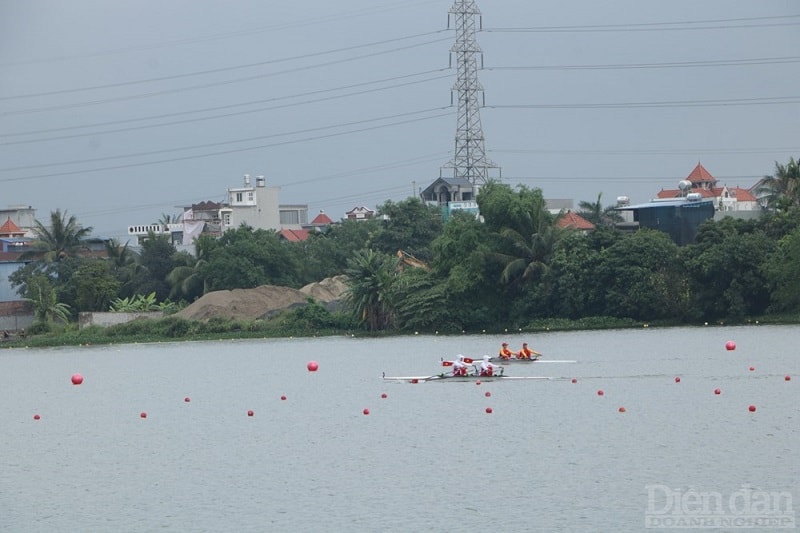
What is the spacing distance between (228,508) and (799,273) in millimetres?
33583

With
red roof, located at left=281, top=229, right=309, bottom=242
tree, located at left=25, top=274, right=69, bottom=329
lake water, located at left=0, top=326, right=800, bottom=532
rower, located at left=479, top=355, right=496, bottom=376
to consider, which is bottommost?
lake water, located at left=0, top=326, right=800, bottom=532

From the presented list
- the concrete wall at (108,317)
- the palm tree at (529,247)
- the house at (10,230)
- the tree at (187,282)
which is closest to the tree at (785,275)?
the palm tree at (529,247)

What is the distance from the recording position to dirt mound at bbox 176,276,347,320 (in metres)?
63.4

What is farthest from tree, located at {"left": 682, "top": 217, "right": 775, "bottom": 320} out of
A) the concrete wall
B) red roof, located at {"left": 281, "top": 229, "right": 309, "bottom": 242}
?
red roof, located at {"left": 281, "top": 229, "right": 309, "bottom": 242}

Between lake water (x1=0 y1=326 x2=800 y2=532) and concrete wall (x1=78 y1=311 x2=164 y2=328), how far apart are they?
81.8ft

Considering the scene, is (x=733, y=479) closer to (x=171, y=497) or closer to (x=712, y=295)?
(x=171, y=497)

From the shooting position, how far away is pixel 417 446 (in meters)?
25.5

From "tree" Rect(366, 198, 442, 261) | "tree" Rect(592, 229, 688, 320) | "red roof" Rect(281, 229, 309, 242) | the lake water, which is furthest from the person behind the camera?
"red roof" Rect(281, 229, 309, 242)

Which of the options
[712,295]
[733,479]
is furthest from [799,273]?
[733,479]

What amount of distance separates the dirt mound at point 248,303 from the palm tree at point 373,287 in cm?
655

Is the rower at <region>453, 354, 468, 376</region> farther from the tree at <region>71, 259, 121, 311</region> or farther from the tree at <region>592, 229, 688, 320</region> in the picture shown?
the tree at <region>71, 259, 121, 311</region>

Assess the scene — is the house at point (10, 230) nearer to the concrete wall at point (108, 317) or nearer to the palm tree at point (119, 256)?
the palm tree at point (119, 256)

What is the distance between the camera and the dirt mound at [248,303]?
63.4 metres

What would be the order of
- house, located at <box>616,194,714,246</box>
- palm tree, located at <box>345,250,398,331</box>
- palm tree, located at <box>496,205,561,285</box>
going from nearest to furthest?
palm tree, located at <box>496,205,561,285</box>
palm tree, located at <box>345,250,398,331</box>
house, located at <box>616,194,714,246</box>
